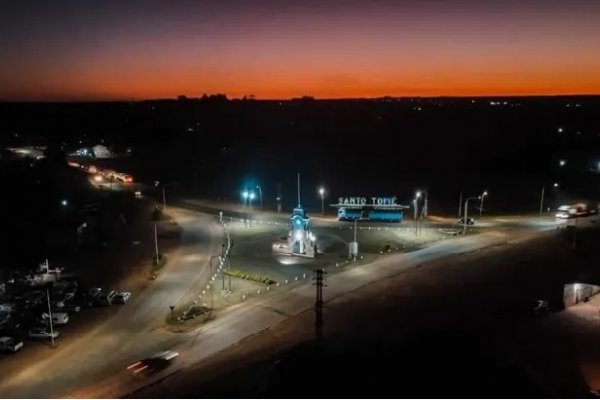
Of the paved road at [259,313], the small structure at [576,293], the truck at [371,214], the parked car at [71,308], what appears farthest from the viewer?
the truck at [371,214]

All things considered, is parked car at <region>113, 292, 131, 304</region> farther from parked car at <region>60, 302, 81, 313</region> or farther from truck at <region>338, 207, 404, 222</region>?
truck at <region>338, 207, 404, 222</region>

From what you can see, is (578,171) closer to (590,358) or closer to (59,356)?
(590,358)

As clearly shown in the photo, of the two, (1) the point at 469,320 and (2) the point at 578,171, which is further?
(2) the point at 578,171

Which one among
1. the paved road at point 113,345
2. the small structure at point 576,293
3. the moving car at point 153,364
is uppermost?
the small structure at point 576,293

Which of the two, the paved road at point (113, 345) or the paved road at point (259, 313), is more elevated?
the paved road at point (259, 313)

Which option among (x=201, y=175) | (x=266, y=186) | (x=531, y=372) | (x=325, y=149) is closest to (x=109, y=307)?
(x=531, y=372)

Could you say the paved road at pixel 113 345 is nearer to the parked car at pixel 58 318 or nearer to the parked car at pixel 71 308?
the parked car at pixel 58 318

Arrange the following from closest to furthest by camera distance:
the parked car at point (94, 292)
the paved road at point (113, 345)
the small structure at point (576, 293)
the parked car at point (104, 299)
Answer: the paved road at point (113, 345) < the small structure at point (576, 293) < the parked car at point (104, 299) < the parked car at point (94, 292)

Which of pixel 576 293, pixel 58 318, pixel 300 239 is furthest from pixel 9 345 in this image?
pixel 576 293

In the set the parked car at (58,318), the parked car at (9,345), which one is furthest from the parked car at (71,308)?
the parked car at (9,345)
